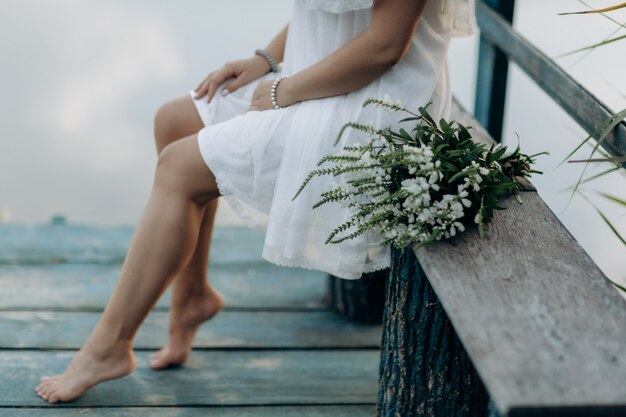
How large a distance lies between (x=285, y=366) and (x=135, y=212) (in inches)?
97.1

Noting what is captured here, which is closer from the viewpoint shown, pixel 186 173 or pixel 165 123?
pixel 186 173

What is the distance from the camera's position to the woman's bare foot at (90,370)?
1.94 m

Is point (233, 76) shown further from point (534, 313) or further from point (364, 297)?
point (534, 313)

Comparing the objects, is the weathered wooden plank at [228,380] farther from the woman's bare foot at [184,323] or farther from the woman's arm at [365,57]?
the woman's arm at [365,57]

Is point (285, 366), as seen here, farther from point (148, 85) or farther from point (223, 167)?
point (148, 85)

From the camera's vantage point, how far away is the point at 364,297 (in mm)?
2482

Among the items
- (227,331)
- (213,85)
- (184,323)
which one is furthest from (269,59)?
(227,331)

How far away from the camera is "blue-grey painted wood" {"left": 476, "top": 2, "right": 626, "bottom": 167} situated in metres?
1.68

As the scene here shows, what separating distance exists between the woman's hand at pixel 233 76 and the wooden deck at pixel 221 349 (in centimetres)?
68

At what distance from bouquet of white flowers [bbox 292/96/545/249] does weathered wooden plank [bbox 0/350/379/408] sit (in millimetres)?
570

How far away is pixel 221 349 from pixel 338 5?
1037mm

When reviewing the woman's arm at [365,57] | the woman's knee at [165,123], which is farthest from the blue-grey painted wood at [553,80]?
the woman's knee at [165,123]

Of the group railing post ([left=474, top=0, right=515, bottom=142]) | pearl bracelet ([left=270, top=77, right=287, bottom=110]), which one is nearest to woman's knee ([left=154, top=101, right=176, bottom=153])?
pearl bracelet ([left=270, top=77, right=287, bottom=110])

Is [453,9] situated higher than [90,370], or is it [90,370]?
[453,9]
